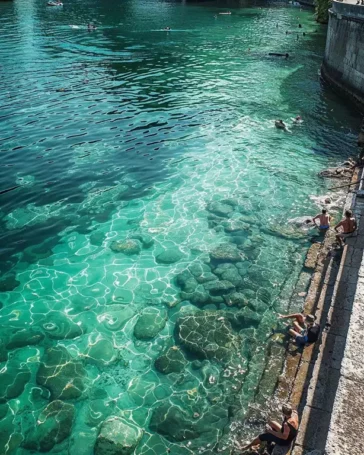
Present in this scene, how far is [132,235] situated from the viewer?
18.9 m

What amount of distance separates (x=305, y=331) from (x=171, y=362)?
4.34 m

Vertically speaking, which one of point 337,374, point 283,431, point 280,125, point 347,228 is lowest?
point 283,431

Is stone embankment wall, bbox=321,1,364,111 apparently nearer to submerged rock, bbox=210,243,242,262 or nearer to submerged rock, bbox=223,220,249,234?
submerged rock, bbox=223,220,249,234

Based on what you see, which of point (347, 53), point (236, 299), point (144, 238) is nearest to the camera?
point (236, 299)

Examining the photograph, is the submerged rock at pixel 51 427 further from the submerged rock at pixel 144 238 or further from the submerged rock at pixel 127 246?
the submerged rock at pixel 144 238

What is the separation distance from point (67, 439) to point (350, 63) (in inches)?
1400

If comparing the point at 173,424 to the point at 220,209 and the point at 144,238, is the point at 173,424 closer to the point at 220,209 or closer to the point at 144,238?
the point at 144,238

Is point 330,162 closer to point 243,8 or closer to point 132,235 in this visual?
point 132,235

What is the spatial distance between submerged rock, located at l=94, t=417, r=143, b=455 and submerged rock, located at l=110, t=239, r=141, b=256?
7936 mm

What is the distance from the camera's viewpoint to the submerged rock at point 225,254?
1708 centimetres

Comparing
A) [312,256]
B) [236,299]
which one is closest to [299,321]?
[236,299]

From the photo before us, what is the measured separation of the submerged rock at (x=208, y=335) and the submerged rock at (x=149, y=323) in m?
0.70

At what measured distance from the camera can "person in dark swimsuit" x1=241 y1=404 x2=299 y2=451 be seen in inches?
366

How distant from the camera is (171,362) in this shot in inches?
497
